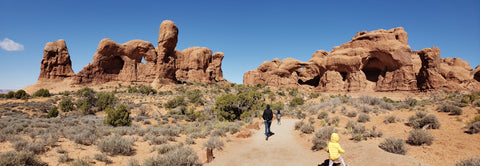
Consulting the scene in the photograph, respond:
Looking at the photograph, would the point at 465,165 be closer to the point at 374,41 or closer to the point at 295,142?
the point at 295,142

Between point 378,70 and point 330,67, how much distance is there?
1022 cm

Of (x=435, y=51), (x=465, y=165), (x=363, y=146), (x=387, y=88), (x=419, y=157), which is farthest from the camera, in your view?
(x=387, y=88)

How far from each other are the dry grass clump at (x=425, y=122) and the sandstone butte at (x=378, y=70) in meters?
33.0

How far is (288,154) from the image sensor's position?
718 cm

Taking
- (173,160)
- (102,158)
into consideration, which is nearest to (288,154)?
(173,160)

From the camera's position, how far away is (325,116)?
11703mm

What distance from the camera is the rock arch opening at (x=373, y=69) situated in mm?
38544

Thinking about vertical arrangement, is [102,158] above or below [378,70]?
below

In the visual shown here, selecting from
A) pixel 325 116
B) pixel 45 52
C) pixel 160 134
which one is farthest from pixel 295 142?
pixel 45 52

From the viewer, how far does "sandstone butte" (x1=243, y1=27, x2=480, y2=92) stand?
105 feet

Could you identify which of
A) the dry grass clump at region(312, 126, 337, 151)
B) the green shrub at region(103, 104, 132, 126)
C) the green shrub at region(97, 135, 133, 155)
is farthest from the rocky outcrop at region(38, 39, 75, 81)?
the dry grass clump at region(312, 126, 337, 151)

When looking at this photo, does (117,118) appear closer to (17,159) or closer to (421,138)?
(17,159)

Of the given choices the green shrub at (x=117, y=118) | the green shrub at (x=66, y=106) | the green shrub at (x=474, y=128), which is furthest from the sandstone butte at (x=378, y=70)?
the green shrub at (x=66, y=106)

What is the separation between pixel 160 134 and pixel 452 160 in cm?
1010
